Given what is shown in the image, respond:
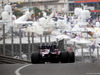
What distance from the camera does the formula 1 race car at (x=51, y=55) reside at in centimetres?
1304

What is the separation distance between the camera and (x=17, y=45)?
2148 cm

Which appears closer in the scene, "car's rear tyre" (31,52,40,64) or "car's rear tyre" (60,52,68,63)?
"car's rear tyre" (31,52,40,64)

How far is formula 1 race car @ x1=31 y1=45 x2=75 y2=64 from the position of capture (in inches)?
513

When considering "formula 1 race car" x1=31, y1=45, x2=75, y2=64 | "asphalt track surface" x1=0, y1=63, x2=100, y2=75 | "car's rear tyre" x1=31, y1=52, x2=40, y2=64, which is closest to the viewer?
"asphalt track surface" x1=0, y1=63, x2=100, y2=75

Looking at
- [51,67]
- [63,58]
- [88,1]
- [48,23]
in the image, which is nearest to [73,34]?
[48,23]

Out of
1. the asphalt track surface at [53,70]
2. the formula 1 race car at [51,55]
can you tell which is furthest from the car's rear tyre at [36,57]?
the asphalt track surface at [53,70]

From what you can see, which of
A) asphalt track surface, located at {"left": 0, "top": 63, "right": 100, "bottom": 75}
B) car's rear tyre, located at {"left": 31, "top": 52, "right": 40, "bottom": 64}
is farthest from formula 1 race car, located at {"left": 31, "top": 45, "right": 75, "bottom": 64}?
asphalt track surface, located at {"left": 0, "top": 63, "right": 100, "bottom": 75}

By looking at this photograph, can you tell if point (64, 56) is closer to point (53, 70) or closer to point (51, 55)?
point (51, 55)

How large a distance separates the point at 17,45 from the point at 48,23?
19.7 metres

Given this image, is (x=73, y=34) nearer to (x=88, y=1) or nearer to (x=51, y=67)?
(x=88, y=1)

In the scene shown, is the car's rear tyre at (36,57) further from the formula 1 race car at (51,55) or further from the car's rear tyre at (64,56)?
the car's rear tyre at (64,56)

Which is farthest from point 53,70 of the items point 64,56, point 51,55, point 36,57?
point 64,56

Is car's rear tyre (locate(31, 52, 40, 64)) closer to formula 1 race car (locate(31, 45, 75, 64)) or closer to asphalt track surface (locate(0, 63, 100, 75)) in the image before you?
formula 1 race car (locate(31, 45, 75, 64))

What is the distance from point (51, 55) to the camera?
13.1m
